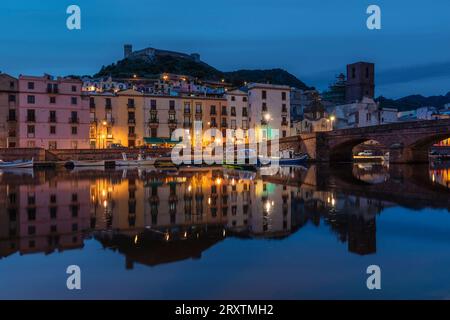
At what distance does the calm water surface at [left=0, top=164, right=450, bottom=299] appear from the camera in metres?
6.87

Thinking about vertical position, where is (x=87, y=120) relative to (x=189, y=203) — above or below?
above

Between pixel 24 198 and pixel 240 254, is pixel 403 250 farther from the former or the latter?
pixel 24 198

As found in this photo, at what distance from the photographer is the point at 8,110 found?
2398 inches

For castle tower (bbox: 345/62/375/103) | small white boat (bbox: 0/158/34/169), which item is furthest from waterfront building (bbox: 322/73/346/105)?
small white boat (bbox: 0/158/34/169)

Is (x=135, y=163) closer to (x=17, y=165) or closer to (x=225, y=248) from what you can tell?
(x=17, y=165)

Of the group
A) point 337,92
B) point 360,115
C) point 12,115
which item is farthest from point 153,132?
point 337,92

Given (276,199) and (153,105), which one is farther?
(153,105)

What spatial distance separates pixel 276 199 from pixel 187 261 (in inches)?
400

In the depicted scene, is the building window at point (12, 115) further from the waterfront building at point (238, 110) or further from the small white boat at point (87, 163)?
the waterfront building at point (238, 110)

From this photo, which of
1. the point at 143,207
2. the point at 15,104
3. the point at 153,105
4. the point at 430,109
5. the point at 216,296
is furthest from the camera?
the point at 430,109

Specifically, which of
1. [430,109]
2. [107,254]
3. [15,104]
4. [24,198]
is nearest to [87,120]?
[15,104]

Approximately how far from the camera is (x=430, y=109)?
103 meters

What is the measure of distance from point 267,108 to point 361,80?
179 feet

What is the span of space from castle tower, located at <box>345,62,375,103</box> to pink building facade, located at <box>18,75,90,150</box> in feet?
269
